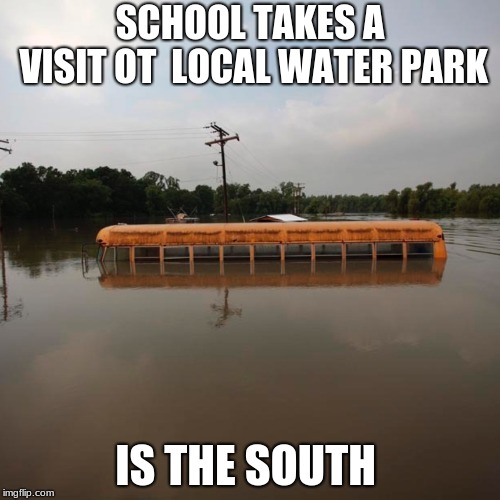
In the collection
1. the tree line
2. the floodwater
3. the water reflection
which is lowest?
the floodwater

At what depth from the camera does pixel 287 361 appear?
10.6 metres

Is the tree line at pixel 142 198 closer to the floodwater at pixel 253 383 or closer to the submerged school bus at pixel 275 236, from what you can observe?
the submerged school bus at pixel 275 236

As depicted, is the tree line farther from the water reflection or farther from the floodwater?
the floodwater

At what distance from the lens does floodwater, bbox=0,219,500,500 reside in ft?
21.7

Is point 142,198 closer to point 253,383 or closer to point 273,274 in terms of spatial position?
point 273,274

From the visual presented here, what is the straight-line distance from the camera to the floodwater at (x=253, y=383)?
6602 mm

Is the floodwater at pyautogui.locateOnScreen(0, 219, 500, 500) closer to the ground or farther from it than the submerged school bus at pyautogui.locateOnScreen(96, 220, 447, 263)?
closer to the ground

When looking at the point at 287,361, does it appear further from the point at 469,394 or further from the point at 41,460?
the point at 41,460

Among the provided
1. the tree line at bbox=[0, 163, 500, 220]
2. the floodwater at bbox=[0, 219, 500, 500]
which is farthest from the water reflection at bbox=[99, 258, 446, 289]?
the tree line at bbox=[0, 163, 500, 220]

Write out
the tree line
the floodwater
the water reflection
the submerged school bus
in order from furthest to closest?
the tree line
the submerged school bus
the water reflection
the floodwater

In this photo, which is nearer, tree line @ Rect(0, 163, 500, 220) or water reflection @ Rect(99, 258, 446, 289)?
water reflection @ Rect(99, 258, 446, 289)

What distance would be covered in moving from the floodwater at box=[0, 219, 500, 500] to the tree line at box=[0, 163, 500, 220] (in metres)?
72.7

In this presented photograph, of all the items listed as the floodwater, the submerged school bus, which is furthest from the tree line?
the floodwater

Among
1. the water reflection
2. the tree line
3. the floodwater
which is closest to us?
the floodwater
